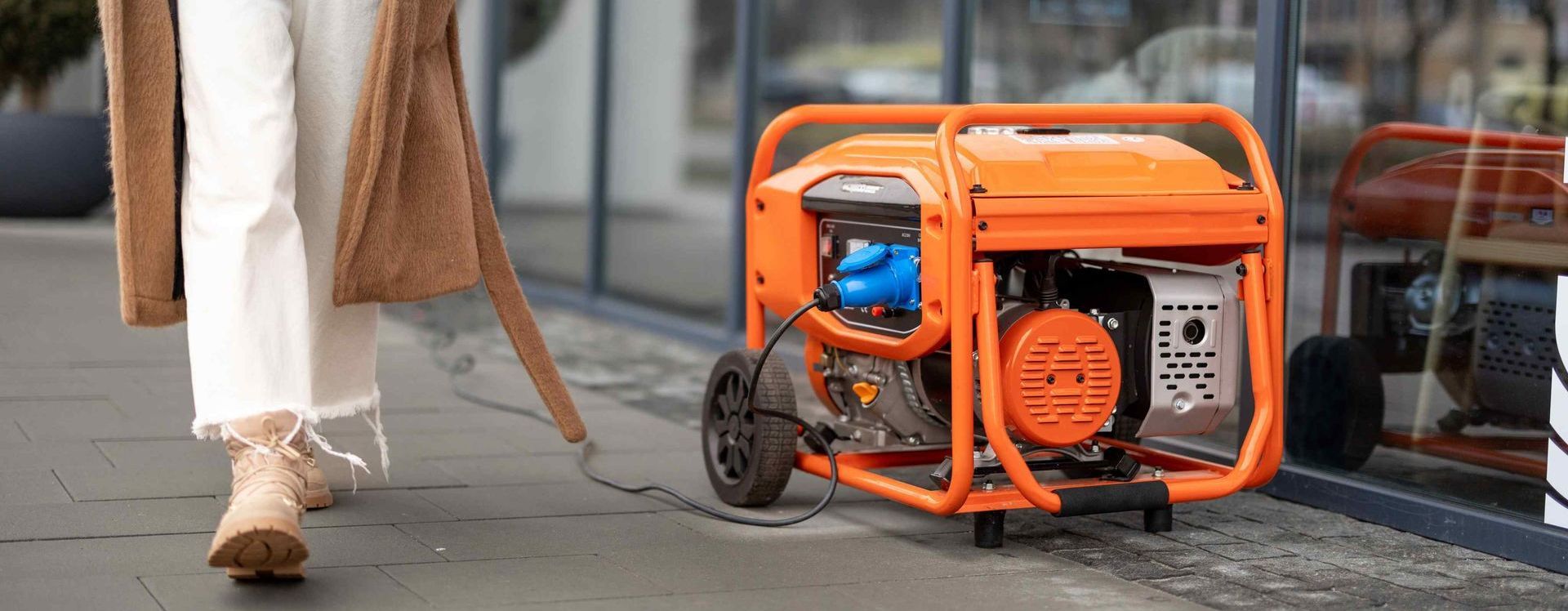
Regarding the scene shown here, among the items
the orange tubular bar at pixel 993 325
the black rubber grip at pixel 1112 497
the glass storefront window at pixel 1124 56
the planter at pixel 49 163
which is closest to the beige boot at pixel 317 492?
the orange tubular bar at pixel 993 325

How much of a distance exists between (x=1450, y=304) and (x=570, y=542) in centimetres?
208

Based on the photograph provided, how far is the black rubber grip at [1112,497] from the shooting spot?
324cm

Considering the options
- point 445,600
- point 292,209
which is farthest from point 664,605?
point 292,209

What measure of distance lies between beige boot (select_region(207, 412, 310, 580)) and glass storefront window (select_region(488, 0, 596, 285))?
199 inches

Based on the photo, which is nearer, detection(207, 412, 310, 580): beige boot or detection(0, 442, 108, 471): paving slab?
detection(207, 412, 310, 580): beige boot

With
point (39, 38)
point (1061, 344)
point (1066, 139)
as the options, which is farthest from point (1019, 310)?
point (39, 38)

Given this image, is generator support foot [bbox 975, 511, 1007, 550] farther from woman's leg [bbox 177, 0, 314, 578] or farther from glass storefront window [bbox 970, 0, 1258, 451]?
woman's leg [bbox 177, 0, 314, 578]

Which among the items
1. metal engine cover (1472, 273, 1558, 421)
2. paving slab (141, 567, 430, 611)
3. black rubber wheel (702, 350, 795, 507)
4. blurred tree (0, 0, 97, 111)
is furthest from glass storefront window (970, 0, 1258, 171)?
blurred tree (0, 0, 97, 111)

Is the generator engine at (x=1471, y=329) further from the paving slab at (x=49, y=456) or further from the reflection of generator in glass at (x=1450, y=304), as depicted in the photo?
the paving slab at (x=49, y=456)

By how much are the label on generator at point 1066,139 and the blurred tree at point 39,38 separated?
24.2 ft

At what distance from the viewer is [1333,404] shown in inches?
160

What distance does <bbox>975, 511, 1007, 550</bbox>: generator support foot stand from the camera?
3350 mm

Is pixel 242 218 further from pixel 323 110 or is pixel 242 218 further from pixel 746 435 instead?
pixel 746 435

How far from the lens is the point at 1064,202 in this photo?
124 inches
